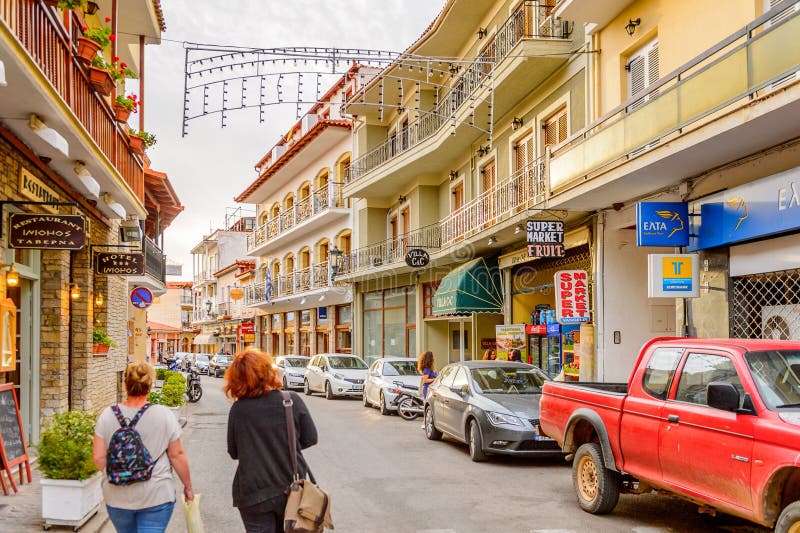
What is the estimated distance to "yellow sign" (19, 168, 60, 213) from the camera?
9.82 meters

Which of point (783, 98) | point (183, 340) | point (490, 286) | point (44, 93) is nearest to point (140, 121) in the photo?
point (44, 93)

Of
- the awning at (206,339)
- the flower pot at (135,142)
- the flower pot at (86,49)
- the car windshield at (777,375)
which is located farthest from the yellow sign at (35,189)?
the awning at (206,339)

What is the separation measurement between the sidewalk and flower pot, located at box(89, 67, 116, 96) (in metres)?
5.69

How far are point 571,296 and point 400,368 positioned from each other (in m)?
5.97

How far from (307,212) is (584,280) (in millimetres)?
23163

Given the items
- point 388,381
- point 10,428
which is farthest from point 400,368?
point 10,428

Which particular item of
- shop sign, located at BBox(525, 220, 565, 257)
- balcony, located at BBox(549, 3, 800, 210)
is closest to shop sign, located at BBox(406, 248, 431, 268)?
shop sign, located at BBox(525, 220, 565, 257)

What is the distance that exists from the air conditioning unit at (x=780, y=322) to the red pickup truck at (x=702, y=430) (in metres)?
3.78

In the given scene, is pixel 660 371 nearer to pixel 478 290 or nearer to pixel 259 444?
pixel 259 444

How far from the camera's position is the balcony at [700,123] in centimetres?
906

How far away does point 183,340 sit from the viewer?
9031cm

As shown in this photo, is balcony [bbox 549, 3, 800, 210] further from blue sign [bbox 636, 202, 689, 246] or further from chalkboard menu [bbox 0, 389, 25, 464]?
chalkboard menu [bbox 0, 389, 25, 464]

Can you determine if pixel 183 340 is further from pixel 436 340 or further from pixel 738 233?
pixel 738 233

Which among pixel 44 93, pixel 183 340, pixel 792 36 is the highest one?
pixel 792 36
